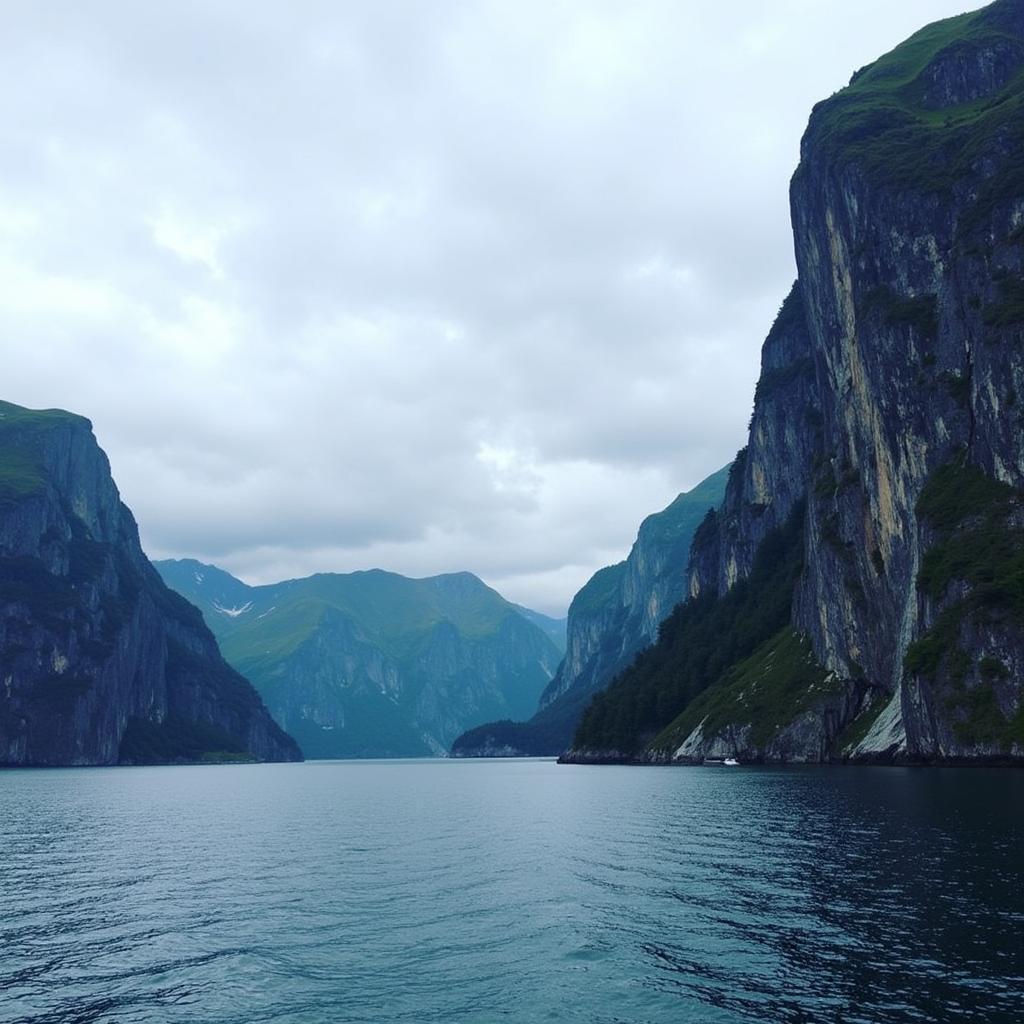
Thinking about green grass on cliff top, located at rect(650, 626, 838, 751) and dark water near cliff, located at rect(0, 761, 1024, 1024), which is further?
green grass on cliff top, located at rect(650, 626, 838, 751)

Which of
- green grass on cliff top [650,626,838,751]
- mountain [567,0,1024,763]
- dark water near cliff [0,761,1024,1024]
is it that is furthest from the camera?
green grass on cliff top [650,626,838,751]

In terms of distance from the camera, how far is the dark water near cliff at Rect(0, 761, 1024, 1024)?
28.5 m

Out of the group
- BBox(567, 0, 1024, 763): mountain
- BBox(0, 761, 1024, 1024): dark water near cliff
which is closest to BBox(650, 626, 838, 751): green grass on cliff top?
BBox(567, 0, 1024, 763): mountain

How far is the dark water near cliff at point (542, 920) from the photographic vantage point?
28.5 meters

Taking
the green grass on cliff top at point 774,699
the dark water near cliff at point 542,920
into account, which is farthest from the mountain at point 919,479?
the dark water near cliff at point 542,920

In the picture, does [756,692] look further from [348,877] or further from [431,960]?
[431,960]

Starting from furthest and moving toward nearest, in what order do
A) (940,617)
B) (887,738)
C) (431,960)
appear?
(887,738) → (940,617) → (431,960)

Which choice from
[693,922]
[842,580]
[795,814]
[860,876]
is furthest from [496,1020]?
[842,580]

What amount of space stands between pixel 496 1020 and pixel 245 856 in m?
40.7

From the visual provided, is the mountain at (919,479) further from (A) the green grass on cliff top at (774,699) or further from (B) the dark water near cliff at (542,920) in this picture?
(B) the dark water near cliff at (542,920)

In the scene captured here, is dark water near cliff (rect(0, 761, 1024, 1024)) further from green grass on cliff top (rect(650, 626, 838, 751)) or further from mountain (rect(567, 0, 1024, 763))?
green grass on cliff top (rect(650, 626, 838, 751))

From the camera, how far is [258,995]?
30.3m

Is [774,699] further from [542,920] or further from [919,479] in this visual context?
[542,920]

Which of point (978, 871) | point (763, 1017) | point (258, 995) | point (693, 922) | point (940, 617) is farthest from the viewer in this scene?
point (940, 617)
